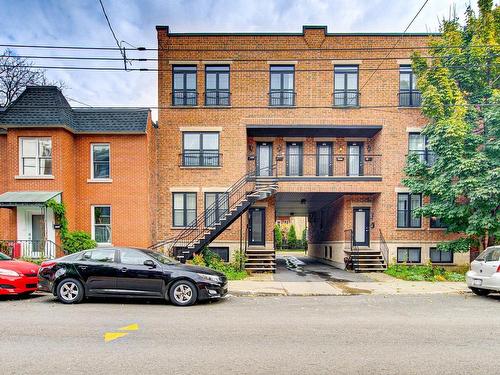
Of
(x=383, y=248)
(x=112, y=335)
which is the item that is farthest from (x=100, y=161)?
(x=383, y=248)

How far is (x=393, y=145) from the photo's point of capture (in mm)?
17500

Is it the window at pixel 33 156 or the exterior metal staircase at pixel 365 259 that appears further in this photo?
the exterior metal staircase at pixel 365 259

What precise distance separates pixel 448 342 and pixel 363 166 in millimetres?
13031

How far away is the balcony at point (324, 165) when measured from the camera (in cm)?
1818

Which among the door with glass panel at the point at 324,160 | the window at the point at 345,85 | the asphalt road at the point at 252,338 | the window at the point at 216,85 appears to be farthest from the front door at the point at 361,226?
the window at the point at 216,85

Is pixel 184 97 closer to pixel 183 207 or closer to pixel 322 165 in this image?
pixel 183 207

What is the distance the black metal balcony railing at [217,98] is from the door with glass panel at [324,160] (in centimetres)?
539

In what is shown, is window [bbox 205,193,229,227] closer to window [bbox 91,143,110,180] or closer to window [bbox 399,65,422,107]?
window [bbox 91,143,110,180]

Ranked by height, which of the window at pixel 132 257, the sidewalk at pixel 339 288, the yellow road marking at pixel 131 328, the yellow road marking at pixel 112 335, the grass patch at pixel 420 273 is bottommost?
the grass patch at pixel 420 273

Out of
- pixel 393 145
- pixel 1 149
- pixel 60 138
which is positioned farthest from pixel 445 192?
pixel 1 149

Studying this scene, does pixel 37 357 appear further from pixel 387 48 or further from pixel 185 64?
pixel 387 48

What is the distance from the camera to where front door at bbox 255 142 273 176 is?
60.1 ft

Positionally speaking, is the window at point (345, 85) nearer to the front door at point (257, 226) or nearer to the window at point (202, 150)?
the window at point (202, 150)

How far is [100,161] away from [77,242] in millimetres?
3991
